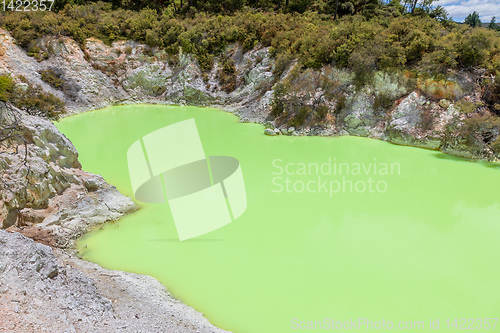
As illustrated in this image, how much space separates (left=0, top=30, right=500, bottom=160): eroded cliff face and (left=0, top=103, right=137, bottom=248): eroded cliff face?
926cm

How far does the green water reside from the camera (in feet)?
19.8

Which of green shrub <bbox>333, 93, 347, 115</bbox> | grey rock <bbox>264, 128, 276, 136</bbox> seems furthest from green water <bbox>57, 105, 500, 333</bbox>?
green shrub <bbox>333, 93, 347, 115</bbox>

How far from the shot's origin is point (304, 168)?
39.8 feet

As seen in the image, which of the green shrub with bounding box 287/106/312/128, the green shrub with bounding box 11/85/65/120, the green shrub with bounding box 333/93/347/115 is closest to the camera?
the green shrub with bounding box 287/106/312/128

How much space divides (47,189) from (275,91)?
12.6 metres

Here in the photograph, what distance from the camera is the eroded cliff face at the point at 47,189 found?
7633 millimetres

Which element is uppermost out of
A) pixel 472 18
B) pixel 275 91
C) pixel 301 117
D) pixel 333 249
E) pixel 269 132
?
pixel 472 18

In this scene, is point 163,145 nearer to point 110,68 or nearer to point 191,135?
point 191,135

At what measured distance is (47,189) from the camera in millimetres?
8383

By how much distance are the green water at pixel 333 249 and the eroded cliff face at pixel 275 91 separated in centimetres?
275

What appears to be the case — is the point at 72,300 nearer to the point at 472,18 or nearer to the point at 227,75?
the point at 227,75

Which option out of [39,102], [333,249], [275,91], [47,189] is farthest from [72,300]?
[39,102]

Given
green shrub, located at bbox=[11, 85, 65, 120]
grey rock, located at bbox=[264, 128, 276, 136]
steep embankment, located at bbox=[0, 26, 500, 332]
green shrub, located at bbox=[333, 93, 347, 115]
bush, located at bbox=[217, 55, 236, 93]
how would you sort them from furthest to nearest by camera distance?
bush, located at bbox=[217, 55, 236, 93], green shrub, located at bbox=[11, 85, 65, 120], green shrub, located at bbox=[333, 93, 347, 115], grey rock, located at bbox=[264, 128, 276, 136], steep embankment, located at bbox=[0, 26, 500, 332]

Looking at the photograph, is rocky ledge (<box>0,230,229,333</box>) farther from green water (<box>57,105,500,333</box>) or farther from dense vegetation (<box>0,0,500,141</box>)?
dense vegetation (<box>0,0,500,141</box>)
